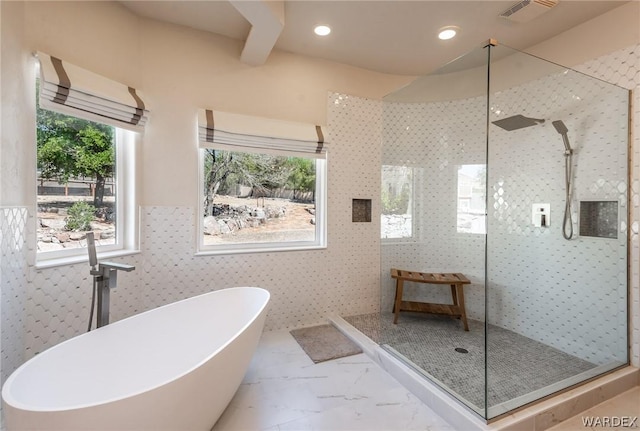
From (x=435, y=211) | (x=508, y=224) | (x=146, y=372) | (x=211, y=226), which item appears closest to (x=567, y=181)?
(x=508, y=224)

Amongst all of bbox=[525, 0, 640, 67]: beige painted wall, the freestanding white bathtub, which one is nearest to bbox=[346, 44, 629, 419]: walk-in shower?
bbox=[525, 0, 640, 67]: beige painted wall

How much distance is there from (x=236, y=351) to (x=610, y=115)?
10.6 ft

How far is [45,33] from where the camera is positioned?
6.05 feet

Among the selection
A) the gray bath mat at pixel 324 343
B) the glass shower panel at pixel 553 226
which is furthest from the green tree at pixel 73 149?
the glass shower panel at pixel 553 226

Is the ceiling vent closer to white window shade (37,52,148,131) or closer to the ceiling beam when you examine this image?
the ceiling beam

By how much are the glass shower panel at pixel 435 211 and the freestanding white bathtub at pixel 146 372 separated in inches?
53.9

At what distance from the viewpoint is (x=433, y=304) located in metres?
2.94

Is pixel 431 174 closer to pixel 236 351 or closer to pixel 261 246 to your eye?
pixel 261 246

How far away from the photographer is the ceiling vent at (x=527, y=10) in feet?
7.01

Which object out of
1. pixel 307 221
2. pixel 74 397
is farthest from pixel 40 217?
pixel 307 221

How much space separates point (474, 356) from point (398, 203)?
161 centimetres

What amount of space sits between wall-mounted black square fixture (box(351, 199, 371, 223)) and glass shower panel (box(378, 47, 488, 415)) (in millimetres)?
191

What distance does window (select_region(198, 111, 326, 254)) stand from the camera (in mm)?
2779

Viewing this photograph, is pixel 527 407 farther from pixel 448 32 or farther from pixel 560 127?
pixel 448 32
